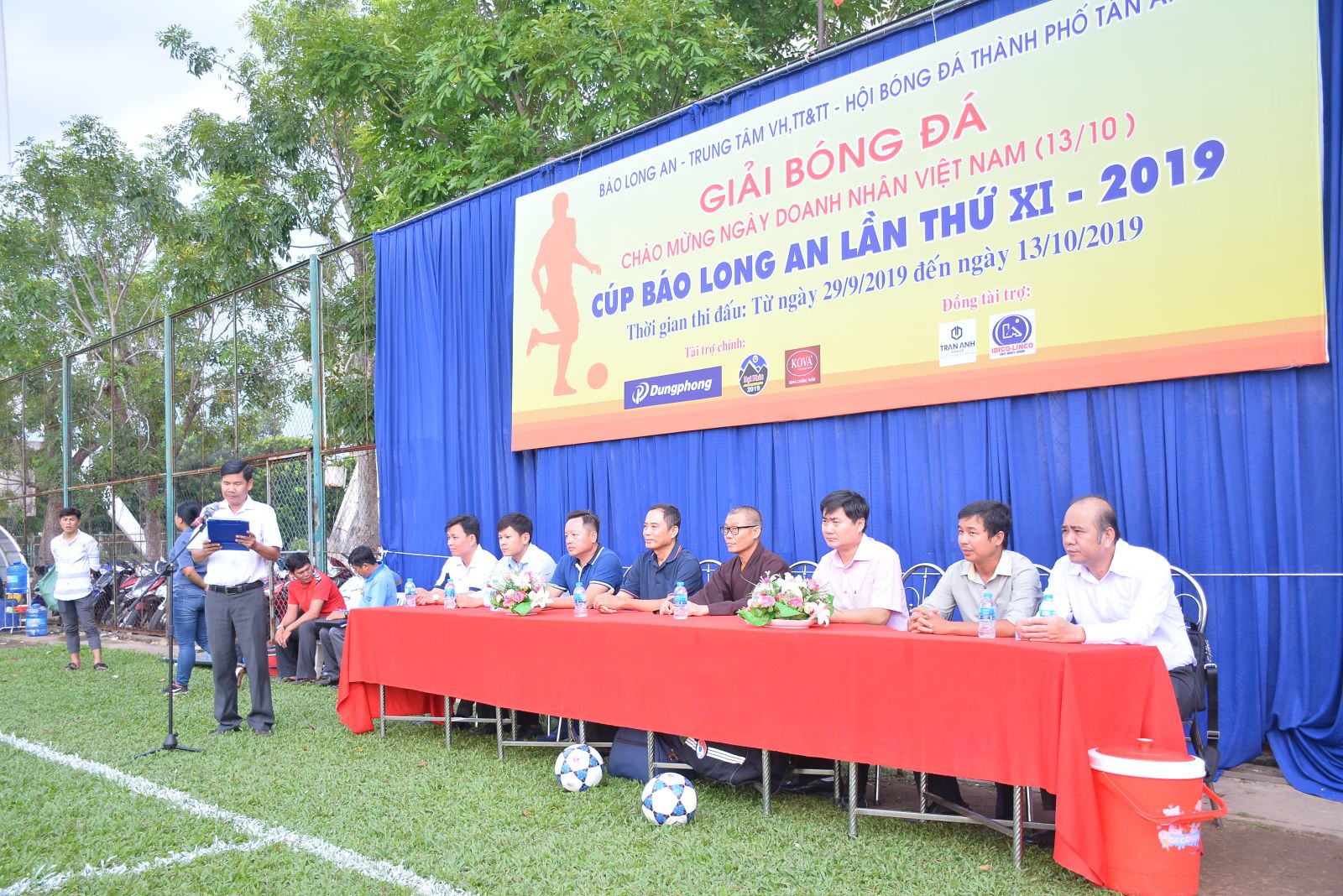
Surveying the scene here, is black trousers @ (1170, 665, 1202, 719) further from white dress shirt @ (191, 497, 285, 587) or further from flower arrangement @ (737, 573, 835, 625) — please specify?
white dress shirt @ (191, 497, 285, 587)

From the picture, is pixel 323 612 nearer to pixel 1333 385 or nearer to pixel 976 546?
pixel 976 546

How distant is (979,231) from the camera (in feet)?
15.5

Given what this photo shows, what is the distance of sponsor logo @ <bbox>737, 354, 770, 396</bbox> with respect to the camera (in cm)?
569

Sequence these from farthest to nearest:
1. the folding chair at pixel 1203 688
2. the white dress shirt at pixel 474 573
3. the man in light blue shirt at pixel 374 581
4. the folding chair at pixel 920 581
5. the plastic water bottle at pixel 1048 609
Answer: the man in light blue shirt at pixel 374 581 → the white dress shirt at pixel 474 573 → the folding chair at pixel 920 581 → the folding chair at pixel 1203 688 → the plastic water bottle at pixel 1048 609

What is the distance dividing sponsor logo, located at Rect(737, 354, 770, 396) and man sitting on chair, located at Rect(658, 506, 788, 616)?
3.78ft

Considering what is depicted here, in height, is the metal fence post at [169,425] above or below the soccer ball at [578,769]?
above

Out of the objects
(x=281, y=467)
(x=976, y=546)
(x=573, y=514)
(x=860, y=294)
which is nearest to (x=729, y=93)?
(x=860, y=294)

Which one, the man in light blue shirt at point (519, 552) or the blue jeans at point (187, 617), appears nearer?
the man in light blue shirt at point (519, 552)

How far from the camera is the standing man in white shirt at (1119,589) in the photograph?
335 cm

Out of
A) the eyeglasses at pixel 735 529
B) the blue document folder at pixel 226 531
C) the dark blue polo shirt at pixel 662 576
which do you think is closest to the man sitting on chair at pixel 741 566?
the eyeglasses at pixel 735 529

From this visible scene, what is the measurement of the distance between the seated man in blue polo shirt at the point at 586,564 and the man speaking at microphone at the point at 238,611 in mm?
1575

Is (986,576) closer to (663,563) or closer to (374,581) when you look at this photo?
(663,563)

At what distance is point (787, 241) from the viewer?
5.59m

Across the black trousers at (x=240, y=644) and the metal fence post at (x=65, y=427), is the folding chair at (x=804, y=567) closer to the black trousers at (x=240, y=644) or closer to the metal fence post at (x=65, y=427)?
the black trousers at (x=240, y=644)
